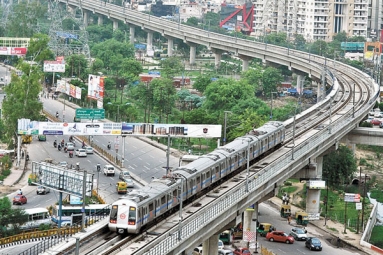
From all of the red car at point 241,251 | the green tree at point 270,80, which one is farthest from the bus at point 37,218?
the green tree at point 270,80

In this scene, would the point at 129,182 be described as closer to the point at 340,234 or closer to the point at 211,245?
the point at 340,234

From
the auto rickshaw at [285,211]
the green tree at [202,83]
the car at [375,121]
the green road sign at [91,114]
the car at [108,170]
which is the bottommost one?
the auto rickshaw at [285,211]

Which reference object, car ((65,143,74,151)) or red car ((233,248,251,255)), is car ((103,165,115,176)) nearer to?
car ((65,143,74,151))

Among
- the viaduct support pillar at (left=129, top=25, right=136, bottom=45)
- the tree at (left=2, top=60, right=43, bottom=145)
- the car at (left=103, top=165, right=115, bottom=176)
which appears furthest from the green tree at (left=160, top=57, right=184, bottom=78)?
the car at (left=103, top=165, right=115, bottom=176)

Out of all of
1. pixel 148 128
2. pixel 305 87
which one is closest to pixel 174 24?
pixel 305 87

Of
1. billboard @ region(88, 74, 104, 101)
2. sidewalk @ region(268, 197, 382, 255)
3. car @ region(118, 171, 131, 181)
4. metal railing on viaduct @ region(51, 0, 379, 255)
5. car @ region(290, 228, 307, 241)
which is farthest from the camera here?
billboard @ region(88, 74, 104, 101)

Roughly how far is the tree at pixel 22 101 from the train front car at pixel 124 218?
4008 cm

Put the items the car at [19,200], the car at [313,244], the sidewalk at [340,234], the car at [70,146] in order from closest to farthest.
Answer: the car at [313,244] → the sidewalk at [340,234] → the car at [19,200] → the car at [70,146]

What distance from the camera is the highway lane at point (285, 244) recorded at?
207 feet

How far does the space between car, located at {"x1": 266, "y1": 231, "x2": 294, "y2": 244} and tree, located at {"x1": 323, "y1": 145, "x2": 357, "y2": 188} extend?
19.4 meters

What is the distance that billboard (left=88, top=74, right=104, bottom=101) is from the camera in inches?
3826

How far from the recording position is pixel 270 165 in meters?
63.1

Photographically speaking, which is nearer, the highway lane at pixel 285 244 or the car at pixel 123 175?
the highway lane at pixel 285 244

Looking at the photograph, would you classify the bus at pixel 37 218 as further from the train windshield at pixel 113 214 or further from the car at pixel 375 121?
the car at pixel 375 121
